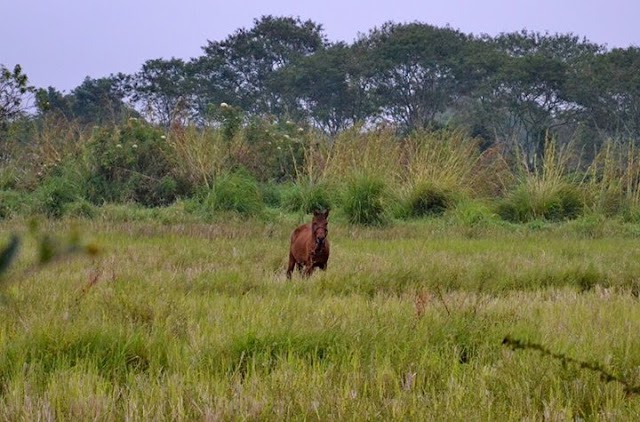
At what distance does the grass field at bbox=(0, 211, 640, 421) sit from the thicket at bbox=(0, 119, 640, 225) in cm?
639

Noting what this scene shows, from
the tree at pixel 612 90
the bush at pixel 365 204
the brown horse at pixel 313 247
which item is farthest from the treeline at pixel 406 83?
the brown horse at pixel 313 247

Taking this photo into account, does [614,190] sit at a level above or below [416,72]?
below

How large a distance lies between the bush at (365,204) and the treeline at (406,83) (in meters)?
17.2

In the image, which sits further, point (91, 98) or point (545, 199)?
point (91, 98)

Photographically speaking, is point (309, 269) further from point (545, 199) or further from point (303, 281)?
point (545, 199)

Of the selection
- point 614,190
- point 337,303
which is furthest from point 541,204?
point 337,303

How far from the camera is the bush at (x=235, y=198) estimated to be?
14.7 m

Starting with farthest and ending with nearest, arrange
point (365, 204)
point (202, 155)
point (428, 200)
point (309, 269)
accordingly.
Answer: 1. point (202, 155)
2. point (428, 200)
3. point (365, 204)
4. point (309, 269)

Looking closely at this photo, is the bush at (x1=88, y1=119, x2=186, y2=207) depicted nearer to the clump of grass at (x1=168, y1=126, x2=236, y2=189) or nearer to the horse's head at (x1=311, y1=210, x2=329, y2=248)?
the clump of grass at (x1=168, y1=126, x2=236, y2=189)

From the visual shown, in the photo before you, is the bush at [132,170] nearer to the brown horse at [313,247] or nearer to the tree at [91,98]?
the brown horse at [313,247]

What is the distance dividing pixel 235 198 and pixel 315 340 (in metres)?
10.2

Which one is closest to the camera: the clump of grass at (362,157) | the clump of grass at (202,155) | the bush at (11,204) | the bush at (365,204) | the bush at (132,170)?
the bush at (365,204)

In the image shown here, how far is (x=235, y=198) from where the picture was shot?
14734 mm

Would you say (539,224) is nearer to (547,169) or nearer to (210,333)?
(547,169)
